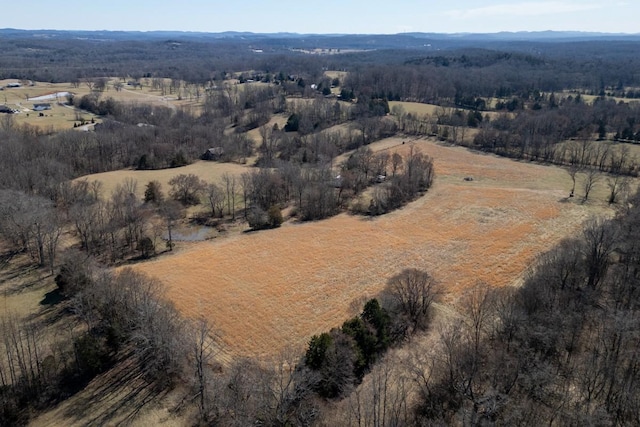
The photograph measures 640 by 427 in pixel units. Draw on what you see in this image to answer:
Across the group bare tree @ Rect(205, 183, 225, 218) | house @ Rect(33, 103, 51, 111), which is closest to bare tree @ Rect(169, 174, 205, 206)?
bare tree @ Rect(205, 183, 225, 218)

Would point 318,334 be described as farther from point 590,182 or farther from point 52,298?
point 590,182

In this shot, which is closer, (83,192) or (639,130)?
(83,192)

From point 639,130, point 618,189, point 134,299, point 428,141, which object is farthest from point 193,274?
point 639,130

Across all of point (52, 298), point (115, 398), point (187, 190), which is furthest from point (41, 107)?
point (115, 398)

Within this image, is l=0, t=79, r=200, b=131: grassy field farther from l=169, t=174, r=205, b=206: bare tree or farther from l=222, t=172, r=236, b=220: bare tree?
l=222, t=172, r=236, b=220: bare tree

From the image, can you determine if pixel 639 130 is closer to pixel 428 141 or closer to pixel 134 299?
pixel 428 141

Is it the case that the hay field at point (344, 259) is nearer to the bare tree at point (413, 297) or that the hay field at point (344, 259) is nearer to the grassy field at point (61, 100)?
the bare tree at point (413, 297)

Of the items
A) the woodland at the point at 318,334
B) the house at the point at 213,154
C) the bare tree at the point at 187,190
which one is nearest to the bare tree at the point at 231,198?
the woodland at the point at 318,334
